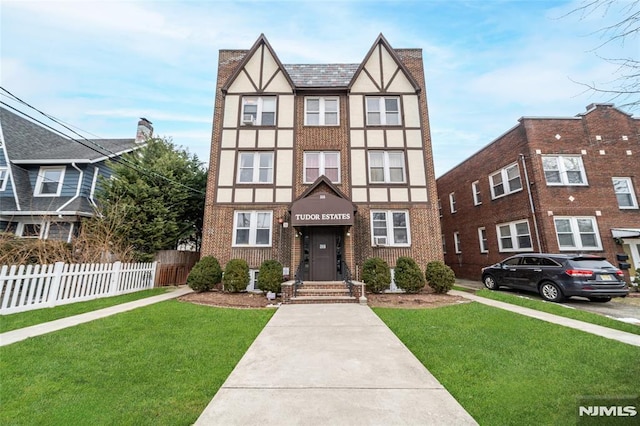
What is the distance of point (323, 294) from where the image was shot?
→ 9.57 meters

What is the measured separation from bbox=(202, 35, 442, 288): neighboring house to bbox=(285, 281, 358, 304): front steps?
4.59 feet

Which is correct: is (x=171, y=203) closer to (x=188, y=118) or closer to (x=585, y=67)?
(x=188, y=118)

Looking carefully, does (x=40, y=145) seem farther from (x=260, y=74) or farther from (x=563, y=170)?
(x=563, y=170)

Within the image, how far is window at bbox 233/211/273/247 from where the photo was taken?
1245 centimetres

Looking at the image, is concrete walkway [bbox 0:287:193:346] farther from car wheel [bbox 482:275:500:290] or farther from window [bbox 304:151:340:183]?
car wheel [bbox 482:275:500:290]

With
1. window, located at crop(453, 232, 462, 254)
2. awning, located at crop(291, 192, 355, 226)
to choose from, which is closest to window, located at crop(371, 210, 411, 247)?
awning, located at crop(291, 192, 355, 226)

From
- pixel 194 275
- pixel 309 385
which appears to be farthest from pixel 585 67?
pixel 194 275

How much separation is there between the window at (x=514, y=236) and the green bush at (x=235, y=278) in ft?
47.5

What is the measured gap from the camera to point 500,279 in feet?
38.7

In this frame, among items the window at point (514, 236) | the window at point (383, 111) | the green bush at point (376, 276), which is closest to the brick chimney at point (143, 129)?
the window at point (383, 111)

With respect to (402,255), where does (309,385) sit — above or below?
below

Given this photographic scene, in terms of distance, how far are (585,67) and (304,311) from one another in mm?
8168

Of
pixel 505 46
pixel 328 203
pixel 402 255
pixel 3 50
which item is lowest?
pixel 402 255

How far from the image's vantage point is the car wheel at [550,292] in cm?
921
